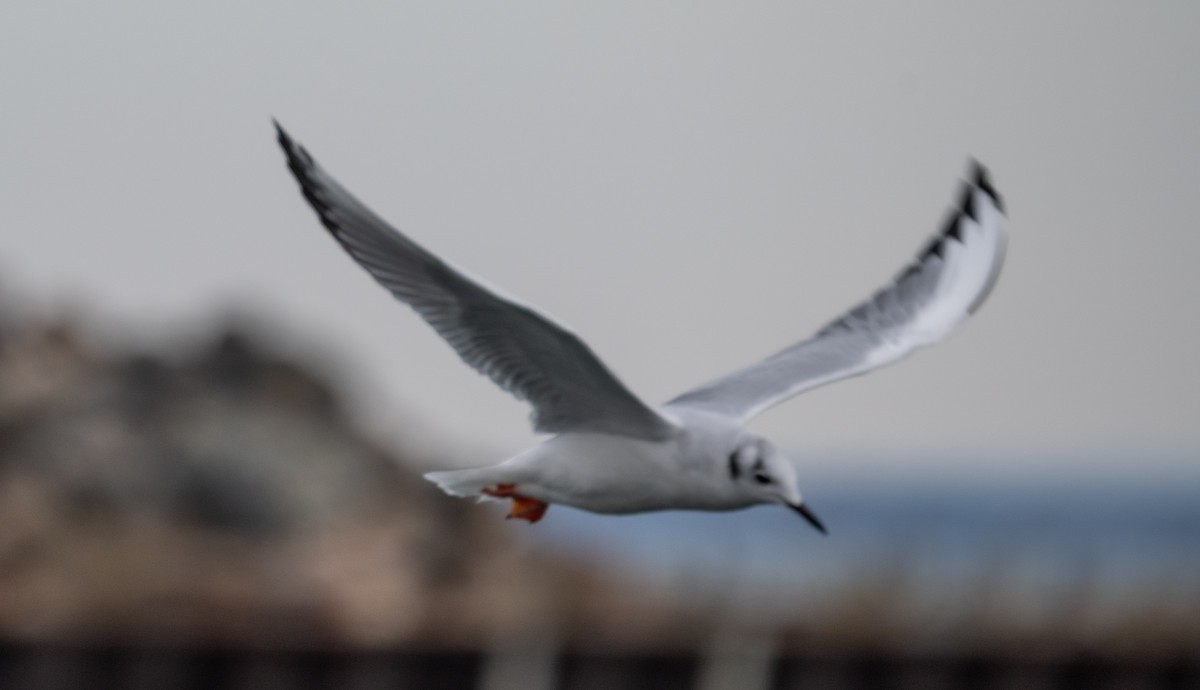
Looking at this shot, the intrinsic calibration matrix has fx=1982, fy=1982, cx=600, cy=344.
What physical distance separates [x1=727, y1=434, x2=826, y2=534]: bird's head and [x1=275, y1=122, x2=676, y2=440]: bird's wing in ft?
0.50

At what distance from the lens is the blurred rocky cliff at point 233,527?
34.1ft

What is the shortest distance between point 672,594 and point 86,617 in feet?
10.6

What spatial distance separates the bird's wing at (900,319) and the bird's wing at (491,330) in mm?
677

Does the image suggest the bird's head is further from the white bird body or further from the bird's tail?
the bird's tail

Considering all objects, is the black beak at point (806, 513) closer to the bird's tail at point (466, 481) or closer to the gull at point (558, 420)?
the gull at point (558, 420)

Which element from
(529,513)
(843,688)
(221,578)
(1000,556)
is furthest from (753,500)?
(1000,556)

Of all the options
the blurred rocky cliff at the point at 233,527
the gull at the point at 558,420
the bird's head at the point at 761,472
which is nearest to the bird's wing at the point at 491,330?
the gull at the point at 558,420

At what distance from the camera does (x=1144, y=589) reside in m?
11.9

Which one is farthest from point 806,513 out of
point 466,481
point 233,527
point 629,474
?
point 233,527

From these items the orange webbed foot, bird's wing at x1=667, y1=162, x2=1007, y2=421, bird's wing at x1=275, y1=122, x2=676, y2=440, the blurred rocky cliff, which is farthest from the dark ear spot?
the blurred rocky cliff

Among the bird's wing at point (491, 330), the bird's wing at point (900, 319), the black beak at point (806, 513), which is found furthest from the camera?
the bird's wing at point (900, 319)

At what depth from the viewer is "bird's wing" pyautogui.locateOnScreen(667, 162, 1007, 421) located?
16.9 feet

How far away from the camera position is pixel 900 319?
19.2 feet

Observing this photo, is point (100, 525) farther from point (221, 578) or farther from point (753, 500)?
point (753, 500)
